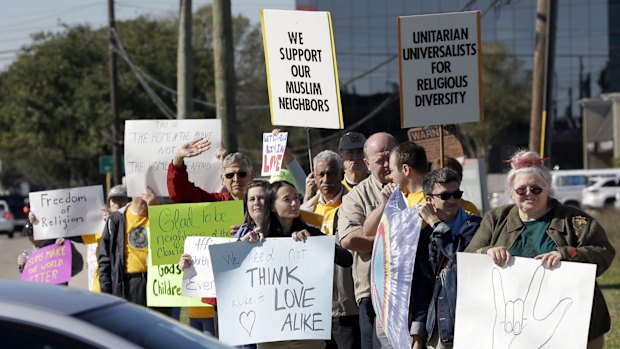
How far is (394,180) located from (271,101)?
8.10 feet

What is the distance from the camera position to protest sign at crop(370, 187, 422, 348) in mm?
6496

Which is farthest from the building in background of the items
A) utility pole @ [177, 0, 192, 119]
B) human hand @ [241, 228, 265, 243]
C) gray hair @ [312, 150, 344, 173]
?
human hand @ [241, 228, 265, 243]

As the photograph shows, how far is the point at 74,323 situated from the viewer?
3.63 m

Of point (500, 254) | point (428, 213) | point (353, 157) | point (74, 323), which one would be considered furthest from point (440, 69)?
point (74, 323)

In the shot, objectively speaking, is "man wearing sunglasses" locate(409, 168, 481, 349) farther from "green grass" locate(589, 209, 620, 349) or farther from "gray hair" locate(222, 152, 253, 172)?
"green grass" locate(589, 209, 620, 349)

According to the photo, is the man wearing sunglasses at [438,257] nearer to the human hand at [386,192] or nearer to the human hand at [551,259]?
the human hand at [386,192]

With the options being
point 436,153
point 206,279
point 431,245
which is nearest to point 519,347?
point 431,245

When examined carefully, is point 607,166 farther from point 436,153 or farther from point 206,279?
point 206,279

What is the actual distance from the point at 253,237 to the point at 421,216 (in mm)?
1056

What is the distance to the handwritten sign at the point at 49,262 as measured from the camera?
36.0 feet

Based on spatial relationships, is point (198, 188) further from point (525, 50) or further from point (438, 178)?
point (525, 50)

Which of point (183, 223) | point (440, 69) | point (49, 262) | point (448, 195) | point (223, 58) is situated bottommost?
point (49, 262)

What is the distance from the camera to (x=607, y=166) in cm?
6900

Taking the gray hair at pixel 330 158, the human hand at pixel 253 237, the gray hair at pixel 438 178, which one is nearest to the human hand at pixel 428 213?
the gray hair at pixel 438 178
